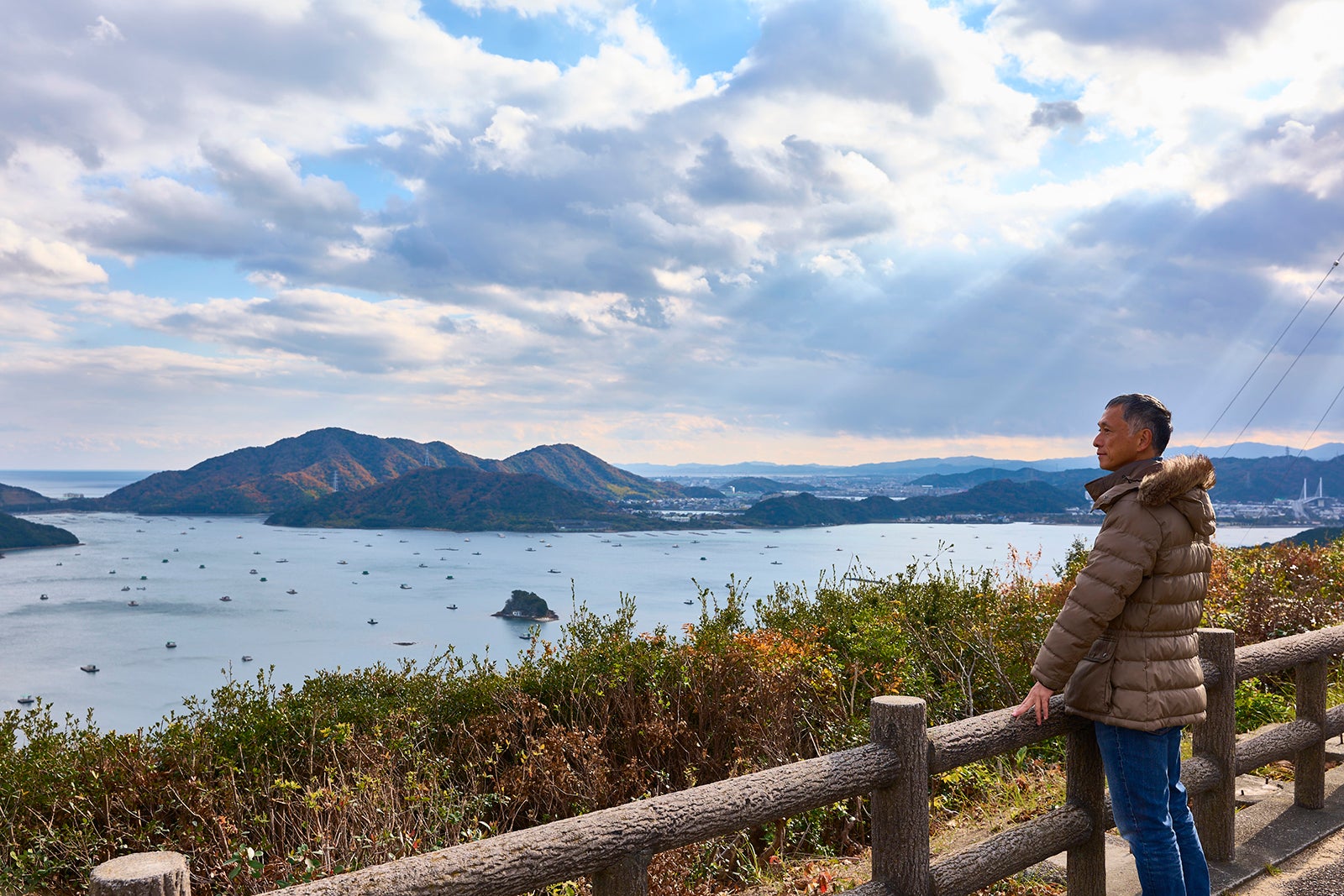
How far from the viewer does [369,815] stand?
436 centimetres

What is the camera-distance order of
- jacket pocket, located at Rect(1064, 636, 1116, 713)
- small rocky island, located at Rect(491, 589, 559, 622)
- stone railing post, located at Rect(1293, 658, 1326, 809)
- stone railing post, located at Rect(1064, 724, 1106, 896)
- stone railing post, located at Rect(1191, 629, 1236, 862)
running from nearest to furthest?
jacket pocket, located at Rect(1064, 636, 1116, 713), stone railing post, located at Rect(1064, 724, 1106, 896), stone railing post, located at Rect(1191, 629, 1236, 862), stone railing post, located at Rect(1293, 658, 1326, 809), small rocky island, located at Rect(491, 589, 559, 622)

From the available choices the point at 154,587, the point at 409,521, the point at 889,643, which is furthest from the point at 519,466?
the point at 889,643

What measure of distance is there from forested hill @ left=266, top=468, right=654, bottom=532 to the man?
291ft

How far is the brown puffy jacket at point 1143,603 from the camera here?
7.22 feet

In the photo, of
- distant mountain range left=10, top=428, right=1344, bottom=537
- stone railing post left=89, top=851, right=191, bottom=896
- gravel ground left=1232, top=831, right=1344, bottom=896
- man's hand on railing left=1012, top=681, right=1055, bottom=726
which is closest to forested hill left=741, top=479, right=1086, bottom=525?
distant mountain range left=10, top=428, right=1344, bottom=537

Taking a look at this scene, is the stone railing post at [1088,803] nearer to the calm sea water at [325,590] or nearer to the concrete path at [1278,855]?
the concrete path at [1278,855]

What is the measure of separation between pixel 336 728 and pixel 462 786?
94 cm

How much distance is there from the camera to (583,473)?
128 metres

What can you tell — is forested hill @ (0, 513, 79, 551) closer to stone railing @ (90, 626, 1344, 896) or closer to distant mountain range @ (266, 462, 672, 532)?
distant mountain range @ (266, 462, 672, 532)

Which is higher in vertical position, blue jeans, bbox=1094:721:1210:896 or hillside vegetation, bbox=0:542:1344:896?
blue jeans, bbox=1094:721:1210:896

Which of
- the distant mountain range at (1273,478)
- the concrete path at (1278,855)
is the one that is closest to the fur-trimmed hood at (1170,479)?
the concrete path at (1278,855)

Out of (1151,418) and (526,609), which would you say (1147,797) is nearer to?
(1151,418)

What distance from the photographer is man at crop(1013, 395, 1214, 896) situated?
2.21 metres

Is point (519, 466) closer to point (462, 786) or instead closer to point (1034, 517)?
point (1034, 517)
